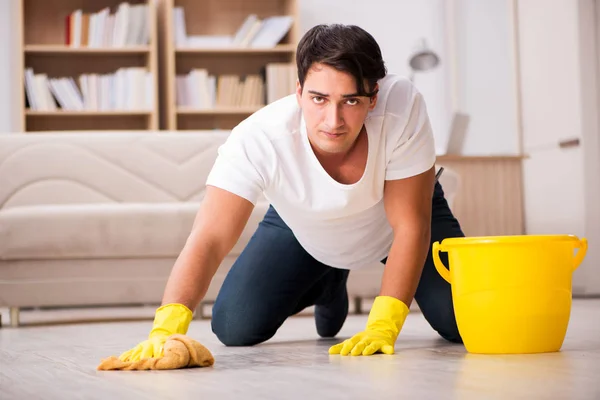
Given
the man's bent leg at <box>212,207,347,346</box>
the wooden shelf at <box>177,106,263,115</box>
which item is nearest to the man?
the man's bent leg at <box>212,207,347,346</box>

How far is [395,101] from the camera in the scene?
1.92 m

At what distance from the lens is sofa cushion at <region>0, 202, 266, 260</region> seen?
3.26 m

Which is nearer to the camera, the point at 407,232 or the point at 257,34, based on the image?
the point at 407,232

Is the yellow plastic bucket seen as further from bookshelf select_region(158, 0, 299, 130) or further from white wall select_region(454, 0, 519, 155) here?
white wall select_region(454, 0, 519, 155)

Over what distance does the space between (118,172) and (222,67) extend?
1977mm

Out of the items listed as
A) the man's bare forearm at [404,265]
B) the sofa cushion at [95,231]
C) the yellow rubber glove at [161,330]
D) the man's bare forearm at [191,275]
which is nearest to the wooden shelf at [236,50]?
the sofa cushion at [95,231]

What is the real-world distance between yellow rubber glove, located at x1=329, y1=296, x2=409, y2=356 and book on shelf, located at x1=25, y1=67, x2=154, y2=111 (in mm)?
3816

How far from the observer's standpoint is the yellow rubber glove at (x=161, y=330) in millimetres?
1616

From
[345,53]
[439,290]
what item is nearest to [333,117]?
[345,53]

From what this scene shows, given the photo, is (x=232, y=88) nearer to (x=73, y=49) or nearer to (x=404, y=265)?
(x=73, y=49)

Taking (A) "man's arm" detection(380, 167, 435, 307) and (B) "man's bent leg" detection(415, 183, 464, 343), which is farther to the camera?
(B) "man's bent leg" detection(415, 183, 464, 343)

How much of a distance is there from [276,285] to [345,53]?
30.9 inches

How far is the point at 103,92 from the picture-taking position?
547 cm

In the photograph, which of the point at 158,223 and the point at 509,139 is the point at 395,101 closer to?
the point at 158,223
